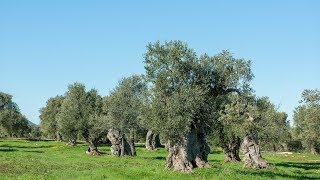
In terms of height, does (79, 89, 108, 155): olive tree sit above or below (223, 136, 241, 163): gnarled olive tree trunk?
above

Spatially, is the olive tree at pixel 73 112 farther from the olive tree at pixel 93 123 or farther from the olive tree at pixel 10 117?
the olive tree at pixel 10 117

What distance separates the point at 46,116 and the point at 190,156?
106234mm

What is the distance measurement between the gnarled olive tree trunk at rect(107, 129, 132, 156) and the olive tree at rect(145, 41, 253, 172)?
32470mm

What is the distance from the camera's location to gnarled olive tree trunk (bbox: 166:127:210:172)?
127 ft

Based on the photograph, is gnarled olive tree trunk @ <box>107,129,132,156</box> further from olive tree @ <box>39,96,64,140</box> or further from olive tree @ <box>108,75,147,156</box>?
olive tree @ <box>39,96,64,140</box>

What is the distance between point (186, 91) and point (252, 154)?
14484 mm

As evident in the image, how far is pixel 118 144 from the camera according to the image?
73812 mm

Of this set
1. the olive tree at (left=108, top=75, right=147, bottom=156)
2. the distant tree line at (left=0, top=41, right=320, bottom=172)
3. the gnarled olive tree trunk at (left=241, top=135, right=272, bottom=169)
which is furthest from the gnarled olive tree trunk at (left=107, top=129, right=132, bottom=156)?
the gnarled olive tree trunk at (left=241, top=135, right=272, bottom=169)

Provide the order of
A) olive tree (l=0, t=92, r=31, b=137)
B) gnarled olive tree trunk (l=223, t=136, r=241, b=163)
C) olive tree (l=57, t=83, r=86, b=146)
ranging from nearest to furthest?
gnarled olive tree trunk (l=223, t=136, r=241, b=163) < olive tree (l=57, t=83, r=86, b=146) < olive tree (l=0, t=92, r=31, b=137)

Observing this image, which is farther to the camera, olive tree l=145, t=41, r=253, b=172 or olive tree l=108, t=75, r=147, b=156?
olive tree l=108, t=75, r=147, b=156

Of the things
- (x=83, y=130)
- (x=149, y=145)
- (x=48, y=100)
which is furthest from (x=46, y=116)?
(x=83, y=130)

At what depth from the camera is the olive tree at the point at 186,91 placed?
121 feet

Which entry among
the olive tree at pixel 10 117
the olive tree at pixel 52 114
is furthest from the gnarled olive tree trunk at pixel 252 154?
the olive tree at pixel 10 117

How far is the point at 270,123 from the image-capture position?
150 ft
